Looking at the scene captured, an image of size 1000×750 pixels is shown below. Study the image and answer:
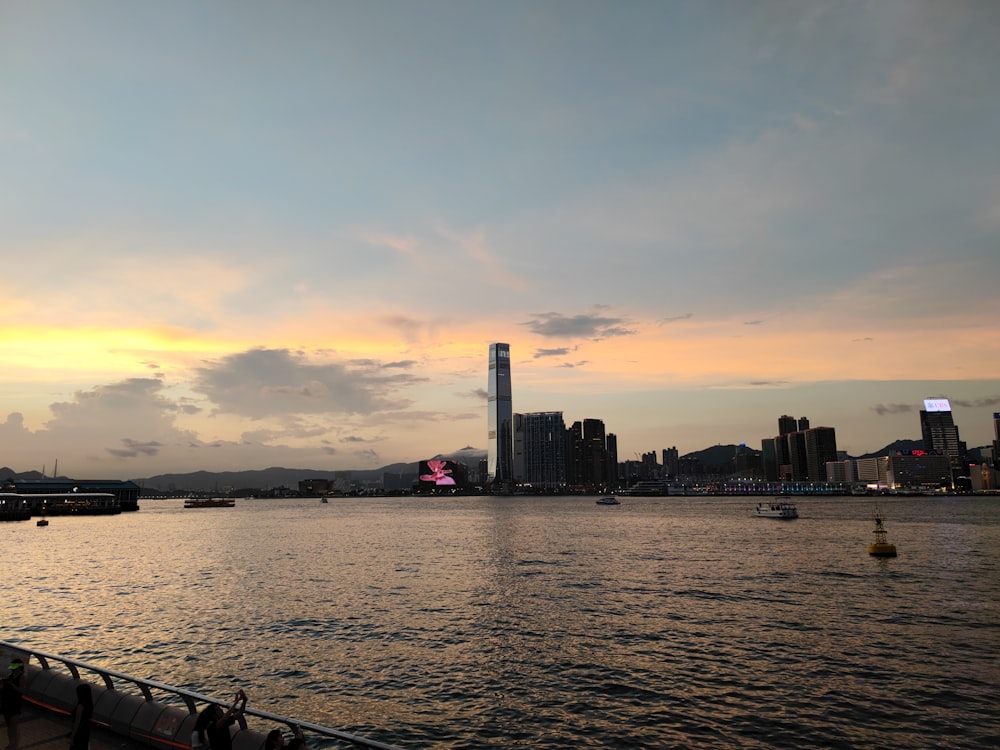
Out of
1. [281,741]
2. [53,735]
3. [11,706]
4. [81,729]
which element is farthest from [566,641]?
[81,729]

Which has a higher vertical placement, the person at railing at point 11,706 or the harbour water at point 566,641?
the person at railing at point 11,706

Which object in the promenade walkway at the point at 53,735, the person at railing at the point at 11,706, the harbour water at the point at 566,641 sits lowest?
the harbour water at the point at 566,641

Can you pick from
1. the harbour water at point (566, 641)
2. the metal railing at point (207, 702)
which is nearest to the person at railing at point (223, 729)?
the metal railing at point (207, 702)

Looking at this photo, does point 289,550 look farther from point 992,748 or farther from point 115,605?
point 992,748

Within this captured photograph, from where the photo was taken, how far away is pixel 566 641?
42250 millimetres

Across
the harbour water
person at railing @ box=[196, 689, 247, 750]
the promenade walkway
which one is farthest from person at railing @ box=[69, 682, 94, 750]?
the harbour water

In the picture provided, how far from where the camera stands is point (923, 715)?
1116 inches

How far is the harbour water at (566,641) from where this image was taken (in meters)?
28.0

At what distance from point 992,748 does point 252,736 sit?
2806cm

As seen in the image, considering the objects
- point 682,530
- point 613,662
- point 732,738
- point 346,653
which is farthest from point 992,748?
point 682,530

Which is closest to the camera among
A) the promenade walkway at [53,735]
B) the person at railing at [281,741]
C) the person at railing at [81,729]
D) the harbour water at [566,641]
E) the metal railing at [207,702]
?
the metal railing at [207,702]

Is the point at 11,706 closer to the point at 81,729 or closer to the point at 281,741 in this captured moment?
the point at 81,729

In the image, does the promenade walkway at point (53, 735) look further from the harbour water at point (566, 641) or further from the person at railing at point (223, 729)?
the harbour water at point (566, 641)

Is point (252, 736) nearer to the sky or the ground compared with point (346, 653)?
nearer to the sky
